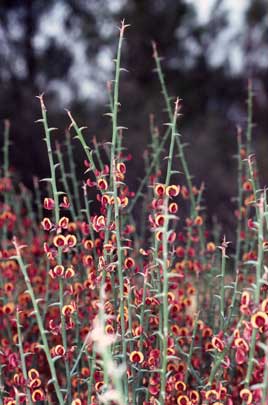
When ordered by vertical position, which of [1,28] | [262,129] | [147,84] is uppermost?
[1,28]

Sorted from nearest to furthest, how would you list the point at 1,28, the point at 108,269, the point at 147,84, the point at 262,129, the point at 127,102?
the point at 108,269
the point at 1,28
the point at 127,102
the point at 147,84
the point at 262,129

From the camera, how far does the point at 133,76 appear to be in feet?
39.0

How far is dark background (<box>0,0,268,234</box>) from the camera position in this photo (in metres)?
8.91

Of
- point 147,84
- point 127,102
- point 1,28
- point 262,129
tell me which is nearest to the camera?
point 1,28

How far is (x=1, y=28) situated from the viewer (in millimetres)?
10133

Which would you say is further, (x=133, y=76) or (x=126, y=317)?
(x=133, y=76)

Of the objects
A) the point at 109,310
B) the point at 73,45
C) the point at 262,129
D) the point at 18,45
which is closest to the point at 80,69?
the point at 73,45

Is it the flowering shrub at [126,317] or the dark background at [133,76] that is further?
the dark background at [133,76]

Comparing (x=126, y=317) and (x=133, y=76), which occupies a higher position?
(x=133, y=76)

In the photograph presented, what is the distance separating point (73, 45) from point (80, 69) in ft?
1.24

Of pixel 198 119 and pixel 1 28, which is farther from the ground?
pixel 1 28

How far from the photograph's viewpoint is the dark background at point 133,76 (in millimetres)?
8906

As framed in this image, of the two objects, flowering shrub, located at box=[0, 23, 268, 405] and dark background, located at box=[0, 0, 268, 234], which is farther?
dark background, located at box=[0, 0, 268, 234]

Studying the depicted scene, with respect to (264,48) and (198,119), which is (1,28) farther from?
(264,48)
